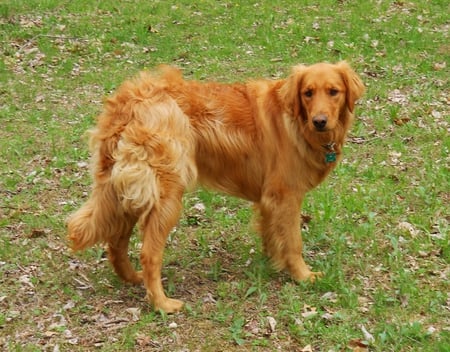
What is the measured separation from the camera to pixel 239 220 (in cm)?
600

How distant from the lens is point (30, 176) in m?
6.75

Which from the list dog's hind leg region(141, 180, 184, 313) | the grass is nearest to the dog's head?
dog's hind leg region(141, 180, 184, 313)

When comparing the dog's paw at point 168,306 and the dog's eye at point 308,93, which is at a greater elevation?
the dog's eye at point 308,93

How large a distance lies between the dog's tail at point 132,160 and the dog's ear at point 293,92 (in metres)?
0.78

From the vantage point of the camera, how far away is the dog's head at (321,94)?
4.62m

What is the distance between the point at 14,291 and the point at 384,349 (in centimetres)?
270

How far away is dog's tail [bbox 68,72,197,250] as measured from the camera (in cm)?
441

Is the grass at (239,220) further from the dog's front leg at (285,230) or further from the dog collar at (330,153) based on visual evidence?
the dog collar at (330,153)

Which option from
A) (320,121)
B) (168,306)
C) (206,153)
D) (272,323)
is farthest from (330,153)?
(168,306)

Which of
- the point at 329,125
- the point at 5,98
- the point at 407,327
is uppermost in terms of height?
the point at 329,125

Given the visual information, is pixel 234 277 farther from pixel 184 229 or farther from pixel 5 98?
pixel 5 98

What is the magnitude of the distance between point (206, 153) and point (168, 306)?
1.16m

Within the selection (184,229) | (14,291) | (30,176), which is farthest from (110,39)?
(14,291)

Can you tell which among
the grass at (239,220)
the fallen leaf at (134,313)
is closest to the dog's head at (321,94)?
the grass at (239,220)
